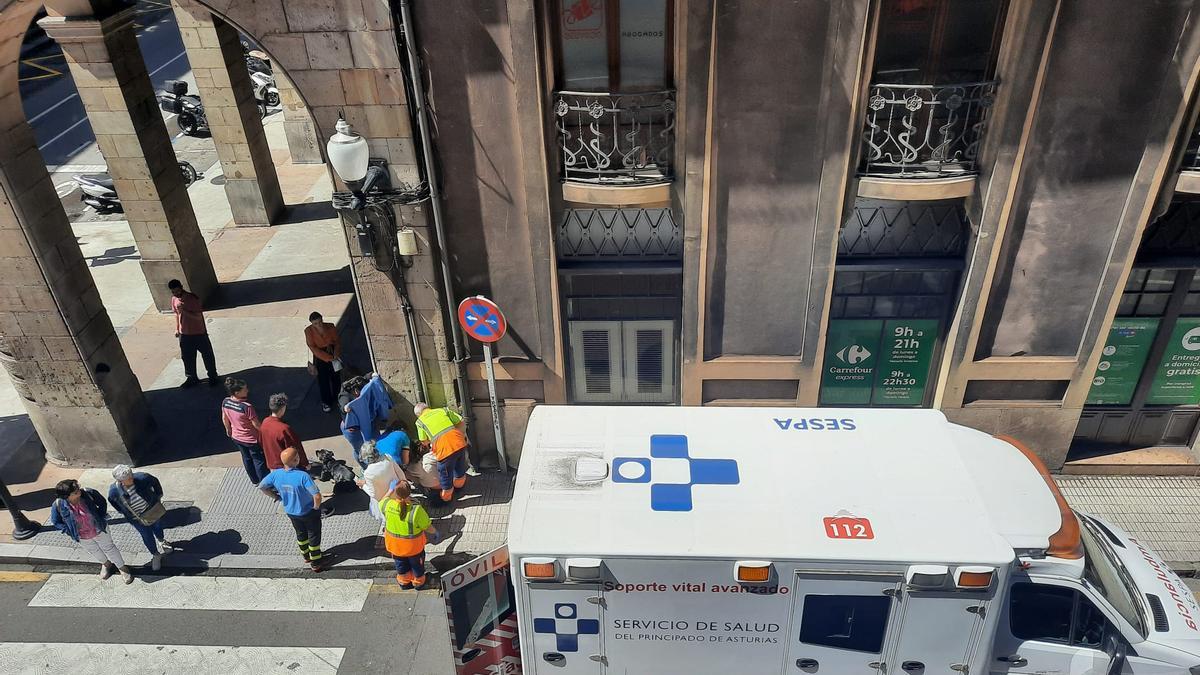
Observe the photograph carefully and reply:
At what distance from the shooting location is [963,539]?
A: 7117mm

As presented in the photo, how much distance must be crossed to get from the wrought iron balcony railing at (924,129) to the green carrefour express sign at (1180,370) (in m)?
4.11

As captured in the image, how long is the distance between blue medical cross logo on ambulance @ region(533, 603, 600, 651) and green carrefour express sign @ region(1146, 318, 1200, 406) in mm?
8974

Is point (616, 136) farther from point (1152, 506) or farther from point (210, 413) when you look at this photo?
point (1152, 506)

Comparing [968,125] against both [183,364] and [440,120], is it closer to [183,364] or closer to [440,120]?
[440,120]


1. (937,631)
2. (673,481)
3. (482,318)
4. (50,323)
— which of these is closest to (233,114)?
(50,323)

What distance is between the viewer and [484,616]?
780 cm

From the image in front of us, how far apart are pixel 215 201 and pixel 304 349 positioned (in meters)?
8.01

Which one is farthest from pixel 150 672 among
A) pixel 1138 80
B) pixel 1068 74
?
pixel 1138 80

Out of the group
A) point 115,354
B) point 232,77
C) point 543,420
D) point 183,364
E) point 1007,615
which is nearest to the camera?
point 1007,615

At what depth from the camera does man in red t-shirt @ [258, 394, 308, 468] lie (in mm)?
10367

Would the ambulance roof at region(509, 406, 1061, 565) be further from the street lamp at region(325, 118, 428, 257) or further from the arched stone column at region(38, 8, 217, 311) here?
the arched stone column at region(38, 8, 217, 311)

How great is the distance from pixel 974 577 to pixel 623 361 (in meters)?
5.82

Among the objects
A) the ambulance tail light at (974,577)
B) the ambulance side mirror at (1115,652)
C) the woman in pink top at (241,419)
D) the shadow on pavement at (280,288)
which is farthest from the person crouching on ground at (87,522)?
the ambulance side mirror at (1115,652)

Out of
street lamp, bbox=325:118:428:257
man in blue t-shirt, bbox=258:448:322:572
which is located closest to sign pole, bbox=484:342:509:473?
street lamp, bbox=325:118:428:257
